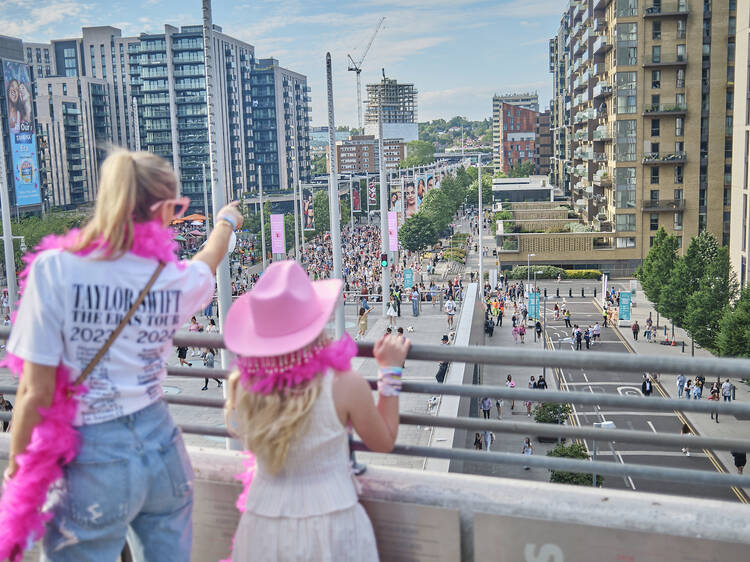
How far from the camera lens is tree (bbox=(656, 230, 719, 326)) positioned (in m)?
37.5

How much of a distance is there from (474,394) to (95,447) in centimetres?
125

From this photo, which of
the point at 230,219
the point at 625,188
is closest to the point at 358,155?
the point at 625,188

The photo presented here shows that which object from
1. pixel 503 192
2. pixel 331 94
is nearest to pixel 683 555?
pixel 331 94

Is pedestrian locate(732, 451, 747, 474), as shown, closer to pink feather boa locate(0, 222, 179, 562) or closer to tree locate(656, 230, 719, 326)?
tree locate(656, 230, 719, 326)

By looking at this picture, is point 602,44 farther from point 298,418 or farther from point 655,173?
point 298,418

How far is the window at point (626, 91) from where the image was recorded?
60.7 meters

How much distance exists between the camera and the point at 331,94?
28.7m

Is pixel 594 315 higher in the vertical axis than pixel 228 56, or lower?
lower

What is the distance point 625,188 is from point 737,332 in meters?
38.6

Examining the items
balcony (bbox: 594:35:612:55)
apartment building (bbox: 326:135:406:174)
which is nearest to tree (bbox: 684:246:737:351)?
balcony (bbox: 594:35:612:55)

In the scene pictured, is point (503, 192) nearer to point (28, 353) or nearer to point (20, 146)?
point (20, 146)

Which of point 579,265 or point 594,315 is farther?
point 579,265

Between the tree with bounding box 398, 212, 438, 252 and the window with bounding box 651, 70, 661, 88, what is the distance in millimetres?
22587

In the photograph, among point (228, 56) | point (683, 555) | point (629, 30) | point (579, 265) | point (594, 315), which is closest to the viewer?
point (683, 555)
